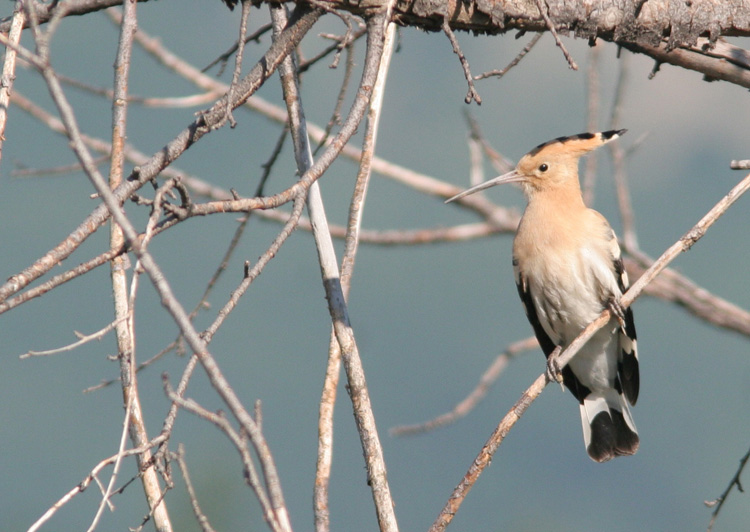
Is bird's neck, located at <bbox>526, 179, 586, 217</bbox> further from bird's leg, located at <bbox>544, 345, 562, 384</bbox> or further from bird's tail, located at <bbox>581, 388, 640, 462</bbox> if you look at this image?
bird's tail, located at <bbox>581, 388, 640, 462</bbox>

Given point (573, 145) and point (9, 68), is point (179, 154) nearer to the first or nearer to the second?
point (9, 68)

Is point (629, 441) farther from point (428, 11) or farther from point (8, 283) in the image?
point (8, 283)

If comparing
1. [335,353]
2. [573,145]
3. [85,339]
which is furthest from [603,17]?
[85,339]

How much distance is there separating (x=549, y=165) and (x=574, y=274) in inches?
17.7

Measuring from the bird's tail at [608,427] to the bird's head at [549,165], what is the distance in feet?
3.19

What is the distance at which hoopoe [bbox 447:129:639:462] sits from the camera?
3.23 m

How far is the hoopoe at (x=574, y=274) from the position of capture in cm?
323

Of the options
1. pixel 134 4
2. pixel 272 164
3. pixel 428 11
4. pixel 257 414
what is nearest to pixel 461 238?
pixel 272 164

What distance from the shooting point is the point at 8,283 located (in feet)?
3.99

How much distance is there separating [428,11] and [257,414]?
3.55 ft

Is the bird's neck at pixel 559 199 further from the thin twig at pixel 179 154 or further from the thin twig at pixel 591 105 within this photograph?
the thin twig at pixel 179 154

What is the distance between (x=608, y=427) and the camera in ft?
11.7

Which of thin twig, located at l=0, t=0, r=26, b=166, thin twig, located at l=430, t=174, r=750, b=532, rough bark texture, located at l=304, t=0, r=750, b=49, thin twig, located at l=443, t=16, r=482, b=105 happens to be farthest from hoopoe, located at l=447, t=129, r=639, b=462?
thin twig, located at l=0, t=0, r=26, b=166

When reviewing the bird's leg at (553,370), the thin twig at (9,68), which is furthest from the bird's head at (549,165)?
the thin twig at (9,68)
